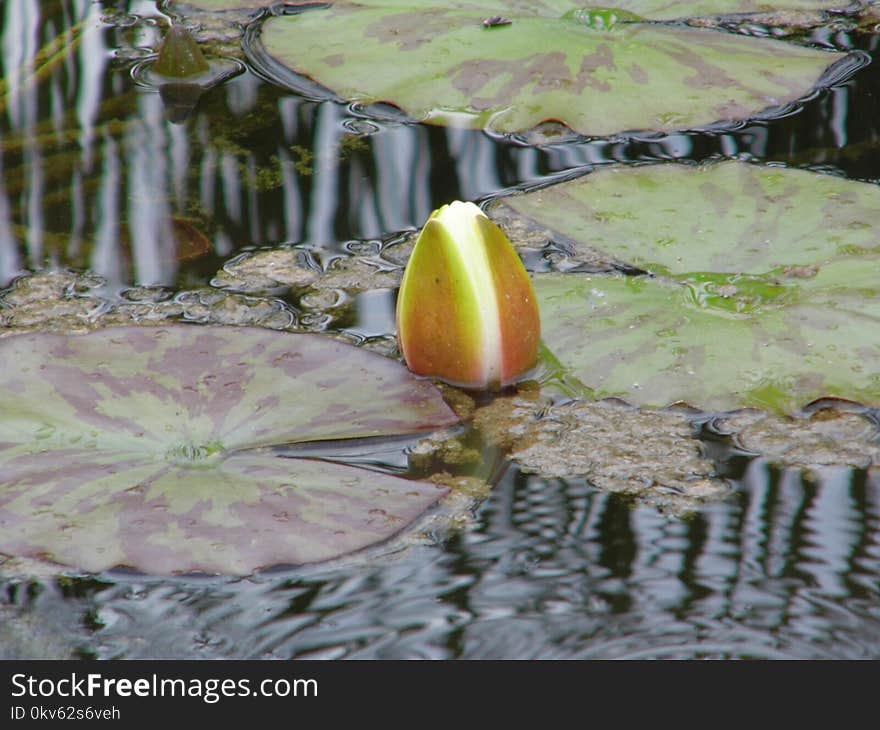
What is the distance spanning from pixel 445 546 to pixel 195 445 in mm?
435

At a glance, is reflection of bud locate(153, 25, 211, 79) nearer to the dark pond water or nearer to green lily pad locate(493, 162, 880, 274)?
the dark pond water

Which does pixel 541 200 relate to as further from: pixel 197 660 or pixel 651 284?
pixel 197 660

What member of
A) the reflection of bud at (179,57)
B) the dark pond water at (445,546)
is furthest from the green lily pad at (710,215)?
the reflection of bud at (179,57)

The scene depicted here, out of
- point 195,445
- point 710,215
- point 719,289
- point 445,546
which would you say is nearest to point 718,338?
point 719,289

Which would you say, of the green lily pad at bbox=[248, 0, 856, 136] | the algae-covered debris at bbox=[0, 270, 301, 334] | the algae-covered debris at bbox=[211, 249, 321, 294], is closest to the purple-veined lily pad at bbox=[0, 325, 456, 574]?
the algae-covered debris at bbox=[0, 270, 301, 334]

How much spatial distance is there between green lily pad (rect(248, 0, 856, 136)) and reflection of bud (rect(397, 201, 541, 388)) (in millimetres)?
972

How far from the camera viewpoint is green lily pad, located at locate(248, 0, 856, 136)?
9.50 feet

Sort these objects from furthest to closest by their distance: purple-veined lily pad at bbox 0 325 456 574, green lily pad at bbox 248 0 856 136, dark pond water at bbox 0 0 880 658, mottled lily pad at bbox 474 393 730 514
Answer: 1. green lily pad at bbox 248 0 856 136
2. mottled lily pad at bbox 474 393 730 514
3. purple-veined lily pad at bbox 0 325 456 574
4. dark pond water at bbox 0 0 880 658

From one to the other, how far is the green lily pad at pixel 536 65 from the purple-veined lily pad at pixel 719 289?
0.38m

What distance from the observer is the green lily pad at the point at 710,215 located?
229 centimetres

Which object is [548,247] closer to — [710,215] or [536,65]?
[710,215]

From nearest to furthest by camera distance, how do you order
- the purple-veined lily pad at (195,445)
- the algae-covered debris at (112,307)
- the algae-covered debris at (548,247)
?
the purple-veined lily pad at (195,445)
the algae-covered debris at (112,307)
the algae-covered debris at (548,247)

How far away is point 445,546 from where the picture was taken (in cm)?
172

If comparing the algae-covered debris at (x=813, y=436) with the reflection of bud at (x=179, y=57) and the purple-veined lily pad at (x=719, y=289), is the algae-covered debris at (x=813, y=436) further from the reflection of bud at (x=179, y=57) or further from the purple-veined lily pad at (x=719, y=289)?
the reflection of bud at (x=179, y=57)
